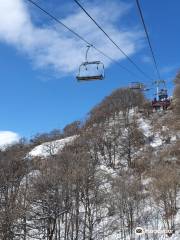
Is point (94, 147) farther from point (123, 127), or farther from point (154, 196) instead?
point (154, 196)

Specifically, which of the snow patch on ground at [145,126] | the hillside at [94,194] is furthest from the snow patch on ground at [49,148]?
the snow patch on ground at [145,126]

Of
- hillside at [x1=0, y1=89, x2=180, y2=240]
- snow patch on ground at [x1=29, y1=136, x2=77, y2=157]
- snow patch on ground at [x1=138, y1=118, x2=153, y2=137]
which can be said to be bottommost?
hillside at [x1=0, y1=89, x2=180, y2=240]

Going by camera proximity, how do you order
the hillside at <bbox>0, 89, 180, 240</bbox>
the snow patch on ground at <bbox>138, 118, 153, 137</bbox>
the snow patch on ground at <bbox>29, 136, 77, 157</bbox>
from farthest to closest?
the snow patch on ground at <bbox>29, 136, 77, 157</bbox> < the snow patch on ground at <bbox>138, 118, 153, 137</bbox> < the hillside at <bbox>0, 89, 180, 240</bbox>

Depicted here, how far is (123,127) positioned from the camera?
84.6 m

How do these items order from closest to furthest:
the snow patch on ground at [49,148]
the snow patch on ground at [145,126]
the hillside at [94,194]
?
the hillside at [94,194], the snow patch on ground at [145,126], the snow patch on ground at [49,148]

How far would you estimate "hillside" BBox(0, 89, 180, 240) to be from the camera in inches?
1837

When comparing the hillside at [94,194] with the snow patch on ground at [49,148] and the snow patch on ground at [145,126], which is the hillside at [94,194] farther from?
the snow patch on ground at [49,148]

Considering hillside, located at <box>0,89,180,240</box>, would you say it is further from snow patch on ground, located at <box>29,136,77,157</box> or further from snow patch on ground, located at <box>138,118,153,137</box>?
snow patch on ground, located at <box>29,136,77,157</box>

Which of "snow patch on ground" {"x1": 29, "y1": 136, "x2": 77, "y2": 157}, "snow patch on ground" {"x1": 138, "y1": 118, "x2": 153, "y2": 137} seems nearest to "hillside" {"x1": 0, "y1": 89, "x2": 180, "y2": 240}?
"snow patch on ground" {"x1": 138, "y1": 118, "x2": 153, "y2": 137}

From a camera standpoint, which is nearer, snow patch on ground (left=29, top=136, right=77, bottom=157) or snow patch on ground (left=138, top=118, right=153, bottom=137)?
snow patch on ground (left=138, top=118, right=153, bottom=137)

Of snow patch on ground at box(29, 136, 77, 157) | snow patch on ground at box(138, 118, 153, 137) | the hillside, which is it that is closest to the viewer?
the hillside

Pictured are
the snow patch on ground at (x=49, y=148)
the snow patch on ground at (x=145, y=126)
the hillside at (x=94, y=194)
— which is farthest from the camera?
the snow patch on ground at (x=49, y=148)

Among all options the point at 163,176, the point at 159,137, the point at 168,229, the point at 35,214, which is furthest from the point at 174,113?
the point at 35,214

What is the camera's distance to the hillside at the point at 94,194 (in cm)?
4666
